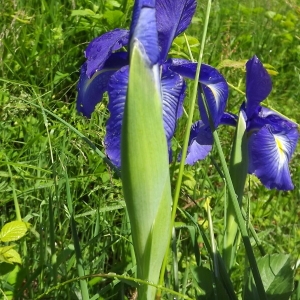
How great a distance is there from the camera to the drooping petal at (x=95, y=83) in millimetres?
700

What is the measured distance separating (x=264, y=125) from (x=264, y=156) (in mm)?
56

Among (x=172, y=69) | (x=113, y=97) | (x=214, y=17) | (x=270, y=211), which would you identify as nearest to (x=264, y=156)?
(x=172, y=69)

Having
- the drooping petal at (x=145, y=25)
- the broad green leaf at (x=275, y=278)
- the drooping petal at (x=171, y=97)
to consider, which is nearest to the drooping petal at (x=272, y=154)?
the broad green leaf at (x=275, y=278)

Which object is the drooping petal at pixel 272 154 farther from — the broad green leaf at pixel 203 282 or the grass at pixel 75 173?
the broad green leaf at pixel 203 282

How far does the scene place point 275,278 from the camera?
85cm

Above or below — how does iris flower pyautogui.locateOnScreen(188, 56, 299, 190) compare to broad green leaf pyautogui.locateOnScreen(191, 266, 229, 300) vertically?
above

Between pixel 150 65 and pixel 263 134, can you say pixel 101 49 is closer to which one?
pixel 150 65

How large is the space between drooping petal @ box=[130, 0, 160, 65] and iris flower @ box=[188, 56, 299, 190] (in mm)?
346

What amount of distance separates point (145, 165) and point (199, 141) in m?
0.41

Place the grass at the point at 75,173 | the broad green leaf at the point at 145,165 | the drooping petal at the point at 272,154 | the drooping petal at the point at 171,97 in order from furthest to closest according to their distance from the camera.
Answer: the grass at the point at 75,173 → the drooping petal at the point at 272,154 → the drooping petal at the point at 171,97 → the broad green leaf at the point at 145,165

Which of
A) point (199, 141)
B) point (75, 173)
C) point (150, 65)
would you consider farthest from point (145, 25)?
point (75, 173)

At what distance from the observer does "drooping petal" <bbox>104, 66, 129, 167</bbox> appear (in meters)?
0.62

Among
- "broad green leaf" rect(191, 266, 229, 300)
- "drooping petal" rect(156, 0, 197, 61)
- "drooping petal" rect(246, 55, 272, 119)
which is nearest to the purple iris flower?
"drooping petal" rect(156, 0, 197, 61)

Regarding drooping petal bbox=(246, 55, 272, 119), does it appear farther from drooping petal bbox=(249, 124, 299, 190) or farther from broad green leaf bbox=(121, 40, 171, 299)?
broad green leaf bbox=(121, 40, 171, 299)
